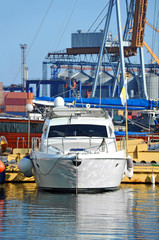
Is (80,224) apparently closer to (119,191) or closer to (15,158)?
(119,191)

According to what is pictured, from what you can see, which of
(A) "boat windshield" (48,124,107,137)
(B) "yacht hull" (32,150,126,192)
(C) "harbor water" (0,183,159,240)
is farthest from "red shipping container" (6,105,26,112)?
(B) "yacht hull" (32,150,126,192)

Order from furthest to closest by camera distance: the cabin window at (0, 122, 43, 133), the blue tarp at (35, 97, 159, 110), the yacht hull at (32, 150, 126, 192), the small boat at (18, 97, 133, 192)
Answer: the blue tarp at (35, 97, 159, 110) → the cabin window at (0, 122, 43, 133) → the small boat at (18, 97, 133, 192) → the yacht hull at (32, 150, 126, 192)

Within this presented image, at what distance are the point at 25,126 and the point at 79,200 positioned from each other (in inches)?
932

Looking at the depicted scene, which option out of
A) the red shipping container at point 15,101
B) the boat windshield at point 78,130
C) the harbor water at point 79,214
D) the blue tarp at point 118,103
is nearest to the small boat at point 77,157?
the boat windshield at point 78,130

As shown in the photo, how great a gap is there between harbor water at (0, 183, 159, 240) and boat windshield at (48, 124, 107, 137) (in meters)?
2.33

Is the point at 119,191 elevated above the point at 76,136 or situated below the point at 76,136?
below

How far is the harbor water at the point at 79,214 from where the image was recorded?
13.4 meters

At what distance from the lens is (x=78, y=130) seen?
22500 millimetres

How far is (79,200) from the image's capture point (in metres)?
19.0

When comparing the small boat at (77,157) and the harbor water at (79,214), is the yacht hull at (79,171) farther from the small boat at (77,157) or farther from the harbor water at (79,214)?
the harbor water at (79,214)

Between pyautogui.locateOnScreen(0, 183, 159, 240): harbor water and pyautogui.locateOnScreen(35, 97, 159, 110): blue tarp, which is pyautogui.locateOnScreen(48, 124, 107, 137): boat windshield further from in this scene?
pyautogui.locateOnScreen(35, 97, 159, 110): blue tarp

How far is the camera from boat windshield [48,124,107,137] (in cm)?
2236

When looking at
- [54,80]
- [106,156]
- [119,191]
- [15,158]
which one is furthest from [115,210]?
[54,80]

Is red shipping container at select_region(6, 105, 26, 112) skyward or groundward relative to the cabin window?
groundward
